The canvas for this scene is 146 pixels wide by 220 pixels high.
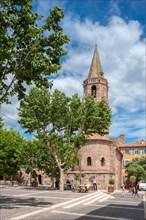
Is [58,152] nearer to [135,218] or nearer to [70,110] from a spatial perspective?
[70,110]

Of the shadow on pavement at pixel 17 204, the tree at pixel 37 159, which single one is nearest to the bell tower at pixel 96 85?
the tree at pixel 37 159

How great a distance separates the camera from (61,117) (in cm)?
3269

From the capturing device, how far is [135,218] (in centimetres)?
1386

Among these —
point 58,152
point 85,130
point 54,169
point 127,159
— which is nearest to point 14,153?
point 54,169

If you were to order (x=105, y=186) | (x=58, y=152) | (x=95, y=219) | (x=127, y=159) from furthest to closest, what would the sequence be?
1. (x=127, y=159)
2. (x=105, y=186)
3. (x=58, y=152)
4. (x=95, y=219)

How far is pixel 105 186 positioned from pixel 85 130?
16.1m

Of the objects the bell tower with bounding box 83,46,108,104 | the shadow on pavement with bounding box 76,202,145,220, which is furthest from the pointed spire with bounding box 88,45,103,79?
the shadow on pavement with bounding box 76,202,145,220

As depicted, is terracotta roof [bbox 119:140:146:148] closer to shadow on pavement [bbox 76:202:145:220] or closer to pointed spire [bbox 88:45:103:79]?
pointed spire [bbox 88:45:103:79]

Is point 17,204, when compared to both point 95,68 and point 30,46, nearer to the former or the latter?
point 30,46

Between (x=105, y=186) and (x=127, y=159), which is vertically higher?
(x=127, y=159)

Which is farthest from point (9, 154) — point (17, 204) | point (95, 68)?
point (17, 204)

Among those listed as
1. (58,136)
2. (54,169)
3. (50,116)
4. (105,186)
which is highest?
(50,116)

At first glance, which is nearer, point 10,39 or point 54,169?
point 10,39

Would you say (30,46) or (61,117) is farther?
(61,117)
